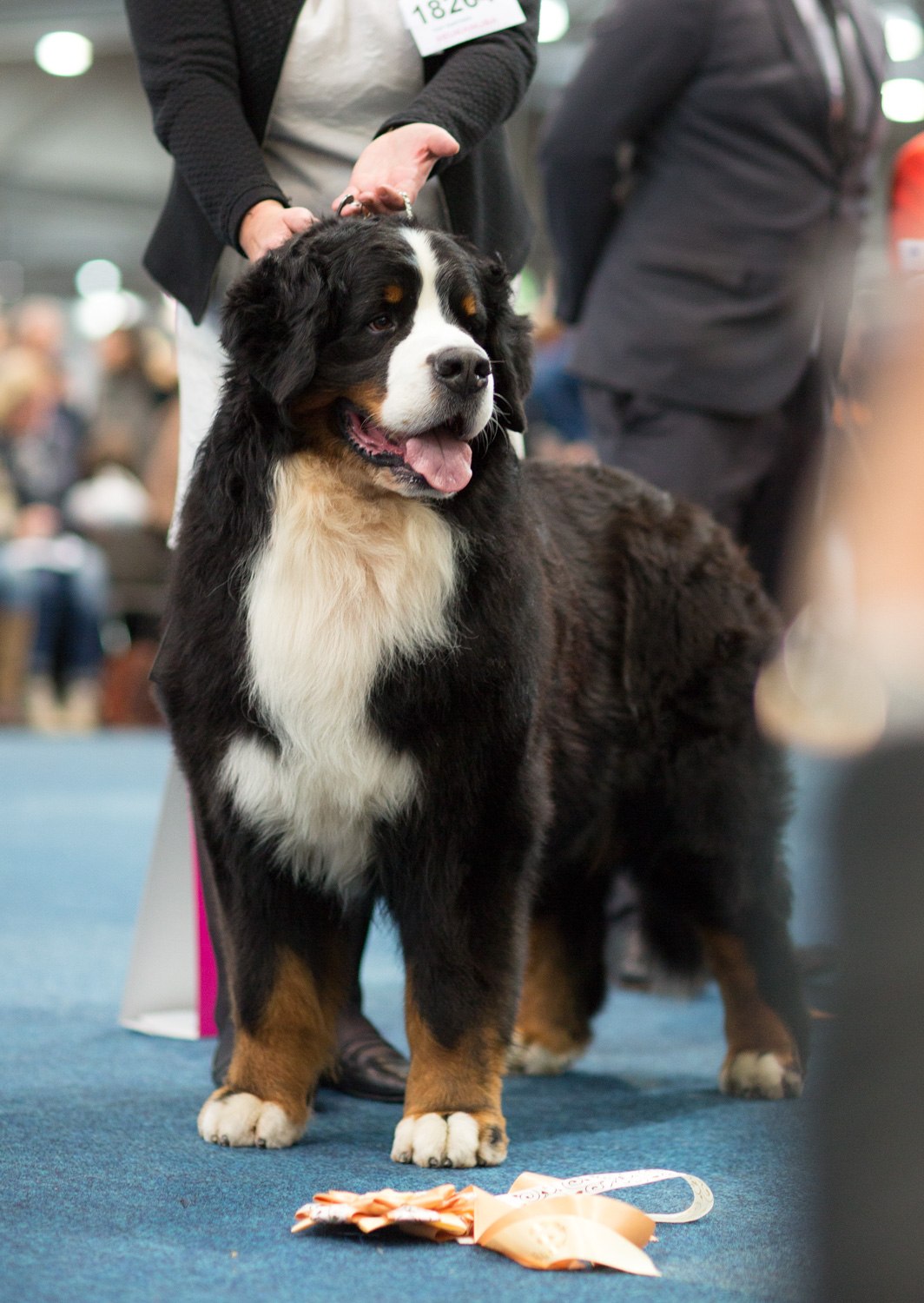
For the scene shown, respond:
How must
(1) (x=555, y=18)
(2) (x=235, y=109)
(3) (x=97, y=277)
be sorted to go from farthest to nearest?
1. (3) (x=97, y=277)
2. (1) (x=555, y=18)
3. (2) (x=235, y=109)

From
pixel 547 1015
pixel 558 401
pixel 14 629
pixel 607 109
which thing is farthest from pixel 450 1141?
pixel 14 629

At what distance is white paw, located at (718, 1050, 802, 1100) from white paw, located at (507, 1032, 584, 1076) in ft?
1.21

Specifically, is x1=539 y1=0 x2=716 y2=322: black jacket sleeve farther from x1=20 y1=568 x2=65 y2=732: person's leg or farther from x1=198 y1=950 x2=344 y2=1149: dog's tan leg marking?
x1=20 y1=568 x2=65 y2=732: person's leg

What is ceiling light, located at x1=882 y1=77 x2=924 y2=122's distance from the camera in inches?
599

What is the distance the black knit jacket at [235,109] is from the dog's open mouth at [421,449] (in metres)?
0.46

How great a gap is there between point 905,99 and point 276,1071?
15.0 m

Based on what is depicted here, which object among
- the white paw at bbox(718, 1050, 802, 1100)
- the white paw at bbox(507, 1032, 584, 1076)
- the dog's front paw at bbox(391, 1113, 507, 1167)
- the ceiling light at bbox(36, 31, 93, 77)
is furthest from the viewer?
the ceiling light at bbox(36, 31, 93, 77)

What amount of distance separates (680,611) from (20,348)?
8.98m

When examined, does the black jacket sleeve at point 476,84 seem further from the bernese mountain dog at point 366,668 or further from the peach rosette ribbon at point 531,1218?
the peach rosette ribbon at point 531,1218

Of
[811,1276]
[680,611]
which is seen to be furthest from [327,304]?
[811,1276]

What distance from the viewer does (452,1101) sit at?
7.69ft

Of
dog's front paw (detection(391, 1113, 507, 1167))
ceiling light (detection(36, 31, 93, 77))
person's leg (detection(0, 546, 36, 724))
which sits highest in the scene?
ceiling light (detection(36, 31, 93, 77))

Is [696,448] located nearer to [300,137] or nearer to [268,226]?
[300,137]

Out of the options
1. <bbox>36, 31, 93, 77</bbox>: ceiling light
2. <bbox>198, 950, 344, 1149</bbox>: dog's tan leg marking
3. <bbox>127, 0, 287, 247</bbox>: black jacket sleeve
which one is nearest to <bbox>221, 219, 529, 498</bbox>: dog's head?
<bbox>127, 0, 287, 247</bbox>: black jacket sleeve
